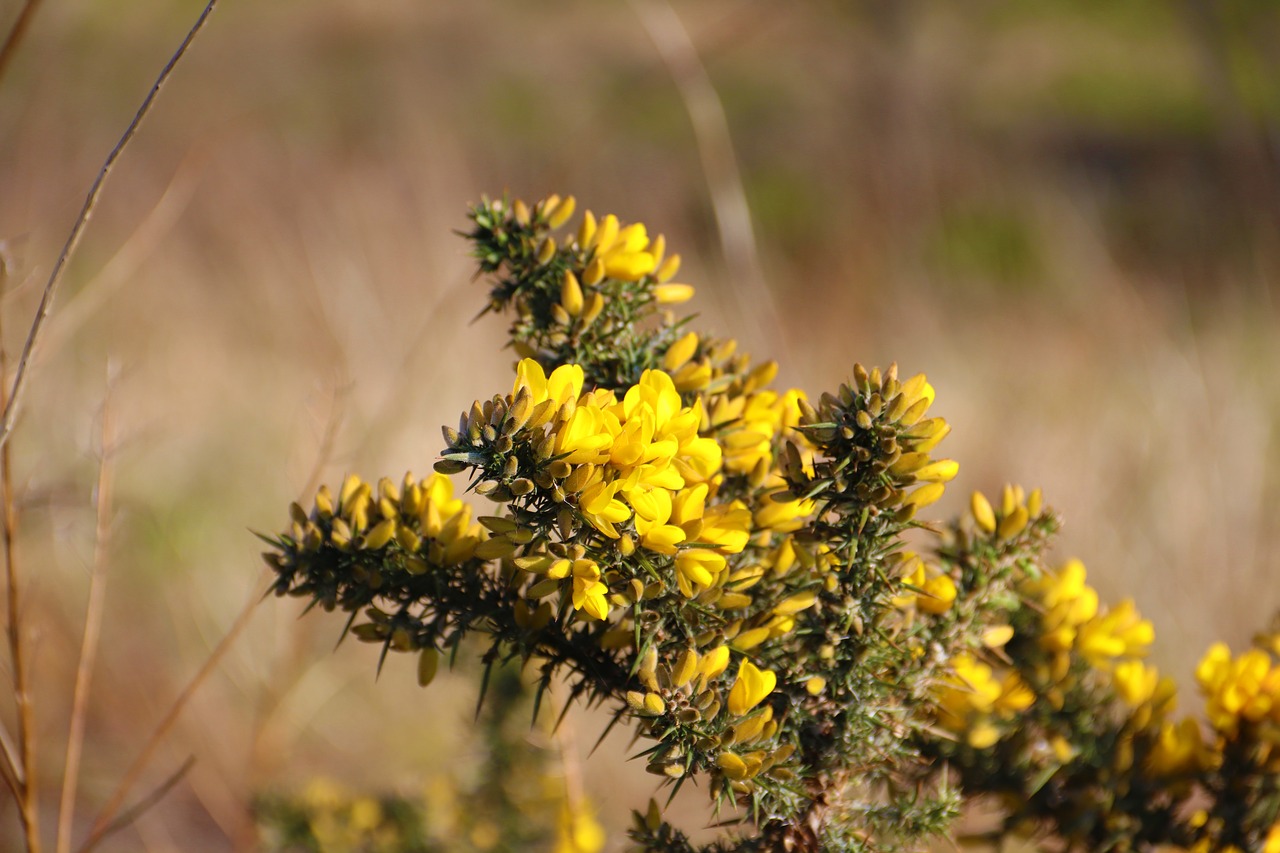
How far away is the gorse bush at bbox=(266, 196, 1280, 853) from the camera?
642 millimetres

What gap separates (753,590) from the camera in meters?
0.80

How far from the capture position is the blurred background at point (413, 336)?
7.08 ft

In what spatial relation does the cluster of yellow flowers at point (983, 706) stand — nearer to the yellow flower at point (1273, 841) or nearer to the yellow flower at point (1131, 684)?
the yellow flower at point (1131, 684)

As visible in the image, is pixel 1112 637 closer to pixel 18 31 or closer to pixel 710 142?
pixel 710 142

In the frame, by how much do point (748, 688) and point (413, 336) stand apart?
3544 mm

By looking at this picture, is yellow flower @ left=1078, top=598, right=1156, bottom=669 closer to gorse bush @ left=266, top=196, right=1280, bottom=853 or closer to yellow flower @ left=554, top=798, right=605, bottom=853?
gorse bush @ left=266, top=196, right=1280, bottom=853

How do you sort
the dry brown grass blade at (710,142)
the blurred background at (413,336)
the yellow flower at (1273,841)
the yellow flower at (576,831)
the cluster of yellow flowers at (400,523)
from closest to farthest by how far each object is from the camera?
the cluster of yellow flowers at (400,523) → the yellow flower at (1273,841) → the yellow flower at (576,831) → the dry brown grass blade at (710,142) → the blurred background at (413,336)

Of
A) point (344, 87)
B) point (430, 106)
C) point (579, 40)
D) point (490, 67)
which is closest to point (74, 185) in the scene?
point (430, 106)

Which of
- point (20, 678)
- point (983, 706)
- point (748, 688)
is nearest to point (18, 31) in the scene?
point (20, 678)

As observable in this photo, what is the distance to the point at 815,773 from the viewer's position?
2.48 feet

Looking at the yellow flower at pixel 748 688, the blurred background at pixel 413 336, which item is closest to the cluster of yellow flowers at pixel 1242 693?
the yellow flower at pixel 748 688

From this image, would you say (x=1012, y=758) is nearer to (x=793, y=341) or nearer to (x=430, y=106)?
(x=793, y=341)

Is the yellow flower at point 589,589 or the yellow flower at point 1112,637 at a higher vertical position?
the yellow flower at point 589,589

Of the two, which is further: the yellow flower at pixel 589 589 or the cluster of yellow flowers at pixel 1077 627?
the cluster of yellow flowers at pixel 1077 627
